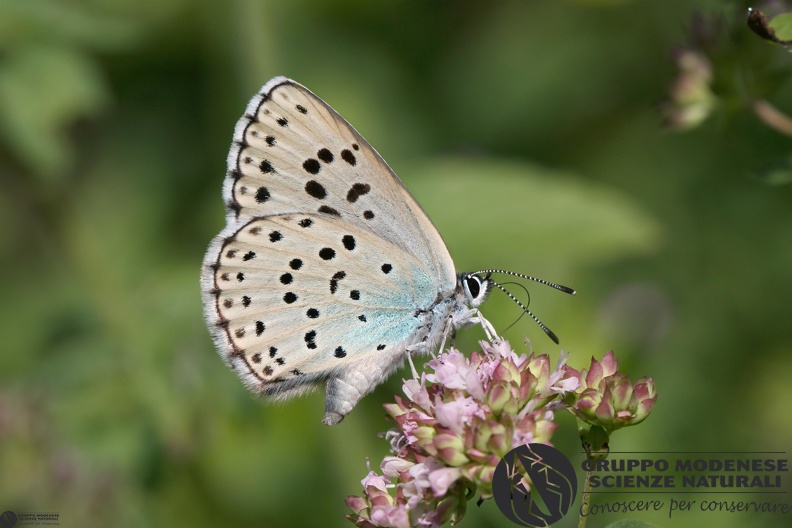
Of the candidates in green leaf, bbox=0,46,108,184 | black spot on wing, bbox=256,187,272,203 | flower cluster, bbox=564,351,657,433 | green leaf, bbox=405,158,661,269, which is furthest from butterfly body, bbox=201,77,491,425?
green leaf, bbox=0,46,108,184

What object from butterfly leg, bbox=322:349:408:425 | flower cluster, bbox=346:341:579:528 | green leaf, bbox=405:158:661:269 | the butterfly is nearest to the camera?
flower cluster, bbox=346:341:579:528

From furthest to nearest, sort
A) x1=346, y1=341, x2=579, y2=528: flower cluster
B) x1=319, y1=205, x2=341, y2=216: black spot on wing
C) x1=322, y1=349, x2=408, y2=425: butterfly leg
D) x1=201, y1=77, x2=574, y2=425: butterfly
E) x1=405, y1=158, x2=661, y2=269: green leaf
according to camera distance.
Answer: x1=405, y1=158, x2=661, y2=269: green leaf < x1=319, y1=205, x2=341, y2=216: black spot on wing < x1=201, y1=77, x2=574, y2=425: butterfly < x1=322, y1=349, x2=408, y2=425: butterfly leg < x1=346, y1=341, x2=579, y2=528: flower cluster

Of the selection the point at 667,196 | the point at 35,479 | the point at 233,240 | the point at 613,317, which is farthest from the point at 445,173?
the point at 35,479

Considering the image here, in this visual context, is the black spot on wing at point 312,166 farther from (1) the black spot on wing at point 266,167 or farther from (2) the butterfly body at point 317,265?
(1) the black spot on wing at point 266,167

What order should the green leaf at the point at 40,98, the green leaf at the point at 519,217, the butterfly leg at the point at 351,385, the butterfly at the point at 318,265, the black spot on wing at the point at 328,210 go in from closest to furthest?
1. the butterfly leg at the point at 351,385
2. the butterfly at the point at 318,265
3. the black spot on wing at the point at 328,210
4. the green leaf at the point at 40,98
5. the green leaf at the point at 519,217

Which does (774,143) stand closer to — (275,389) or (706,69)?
Answer: (706,69)

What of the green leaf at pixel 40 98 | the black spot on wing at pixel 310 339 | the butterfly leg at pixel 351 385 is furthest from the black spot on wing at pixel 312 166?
the green leaf at pixel 40 98

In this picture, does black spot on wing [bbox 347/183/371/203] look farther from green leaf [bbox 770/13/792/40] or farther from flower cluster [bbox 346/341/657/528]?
green leaf [bbox 770/13/792/40]
